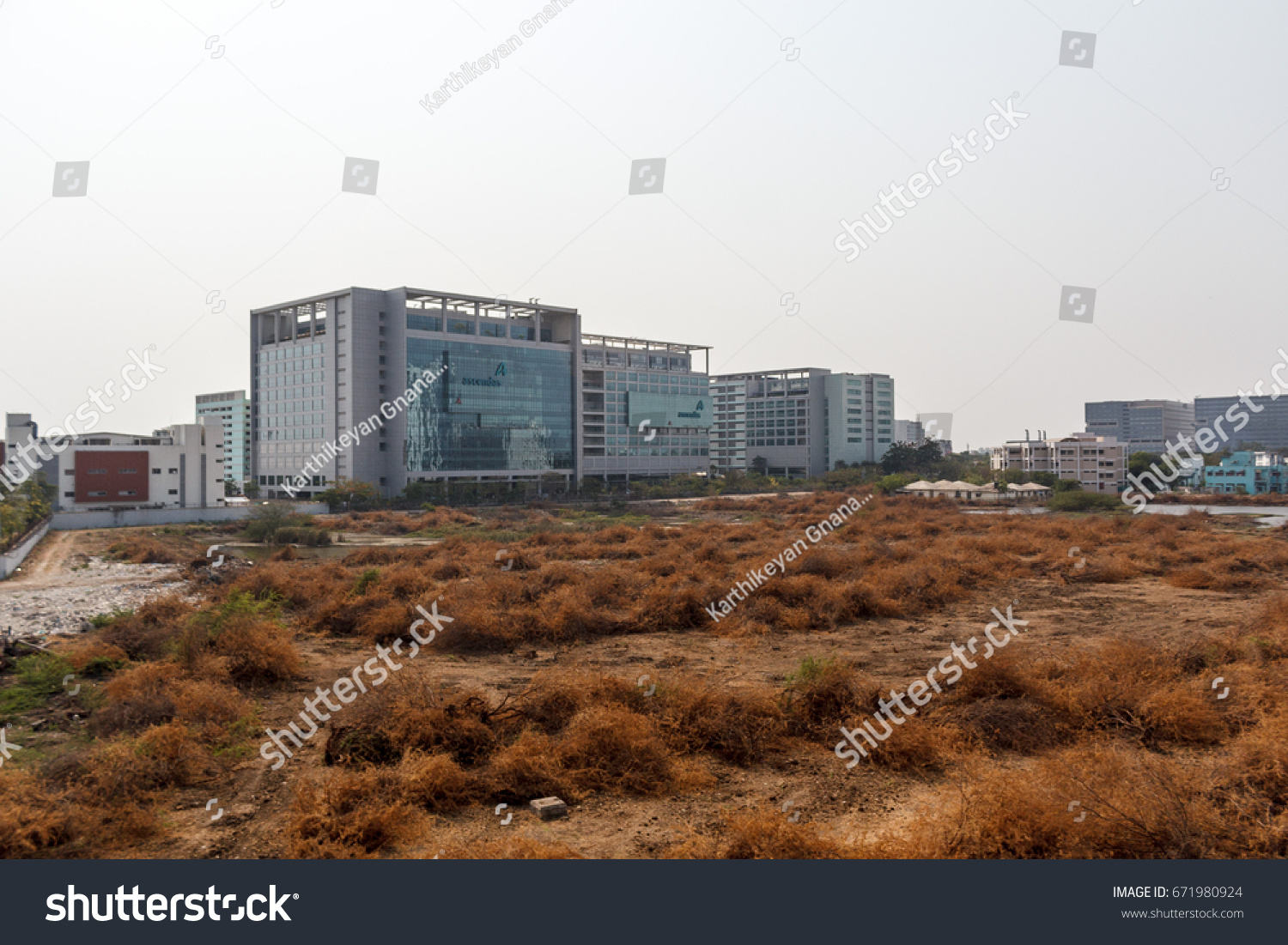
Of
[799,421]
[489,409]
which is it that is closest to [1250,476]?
[799,421]

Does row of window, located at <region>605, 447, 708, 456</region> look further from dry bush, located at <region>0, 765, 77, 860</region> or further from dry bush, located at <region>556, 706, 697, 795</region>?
dry bush, located at <region>0, 765, 77, 860</region>

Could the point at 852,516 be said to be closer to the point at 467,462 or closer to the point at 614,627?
the point at 614,627

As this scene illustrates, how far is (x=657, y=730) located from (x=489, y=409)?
264 feet

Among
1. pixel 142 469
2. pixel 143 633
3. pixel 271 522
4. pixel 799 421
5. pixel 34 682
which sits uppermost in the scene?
pixel 799 421

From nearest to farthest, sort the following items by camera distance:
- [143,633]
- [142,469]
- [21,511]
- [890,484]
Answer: [143,633] < [21,511] < [142,469] < [890,484]

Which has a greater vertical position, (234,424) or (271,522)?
(234,424)

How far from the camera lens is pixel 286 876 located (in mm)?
5062

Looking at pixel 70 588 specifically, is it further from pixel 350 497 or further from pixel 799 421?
pixel 799 421

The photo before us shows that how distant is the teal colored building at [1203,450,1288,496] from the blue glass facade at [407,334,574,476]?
76.9 m

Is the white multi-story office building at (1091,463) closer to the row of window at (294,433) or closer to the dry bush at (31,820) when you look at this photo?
the row of window at (294,433)

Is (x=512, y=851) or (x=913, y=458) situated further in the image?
(x=913, y=458)

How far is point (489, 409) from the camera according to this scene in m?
87.2

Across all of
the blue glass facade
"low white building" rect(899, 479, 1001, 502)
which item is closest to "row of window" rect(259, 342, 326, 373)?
the blue glass facade

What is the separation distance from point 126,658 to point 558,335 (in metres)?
86.6
